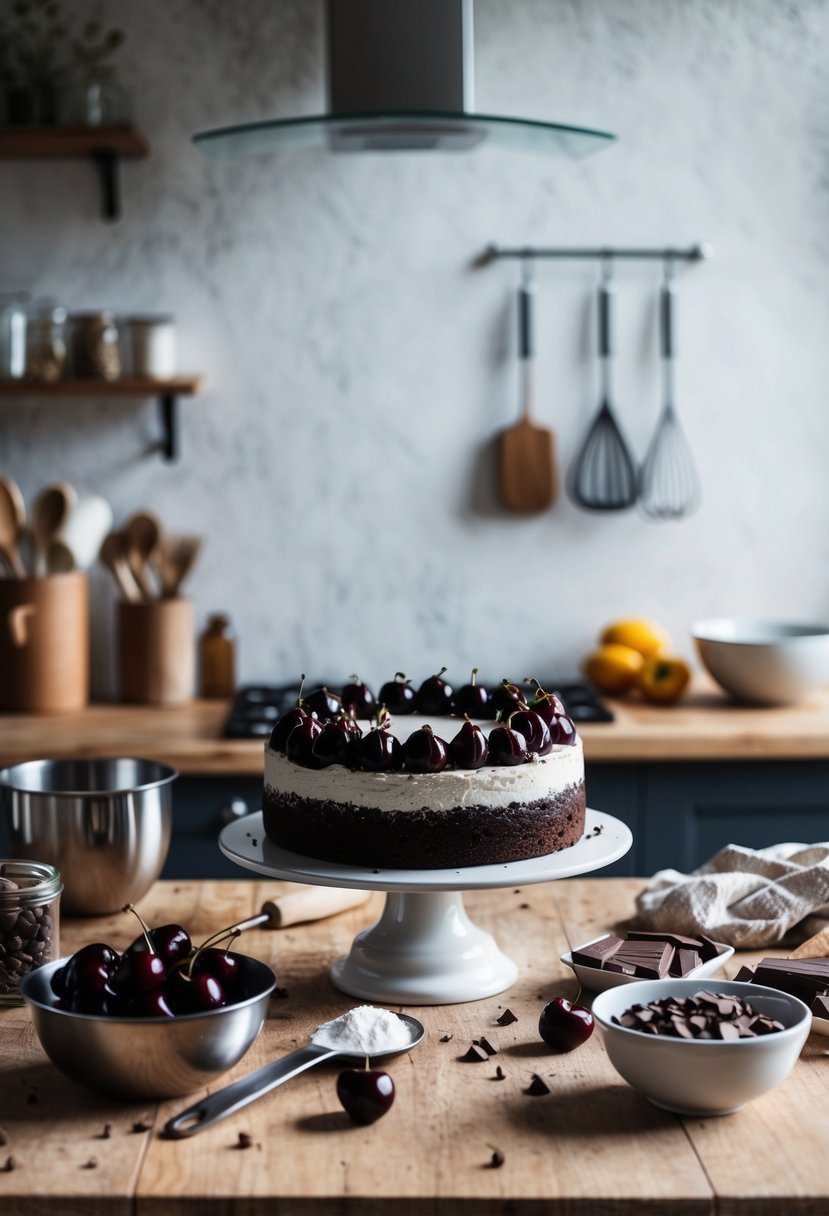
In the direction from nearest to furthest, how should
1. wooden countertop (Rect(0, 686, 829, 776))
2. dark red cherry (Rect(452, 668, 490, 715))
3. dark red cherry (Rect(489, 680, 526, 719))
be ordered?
dark red cherry (Rect(489, 680, 526, 719)), dark red cherry (Rect(452, 668, 490, 715)), wooden countertop (Rect(0, 686, 829, 776))

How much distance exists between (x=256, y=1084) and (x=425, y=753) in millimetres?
349

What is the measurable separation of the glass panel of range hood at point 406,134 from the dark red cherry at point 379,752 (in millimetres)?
948

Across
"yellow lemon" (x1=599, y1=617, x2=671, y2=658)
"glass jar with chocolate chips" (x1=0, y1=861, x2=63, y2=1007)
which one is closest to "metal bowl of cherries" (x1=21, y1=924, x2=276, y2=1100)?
"glass jar with chocolate chips" (x1=0, y1=861, x2=63, y2=1007)

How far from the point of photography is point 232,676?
291 centimetres

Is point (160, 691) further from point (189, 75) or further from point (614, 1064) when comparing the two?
point (614, 1064)

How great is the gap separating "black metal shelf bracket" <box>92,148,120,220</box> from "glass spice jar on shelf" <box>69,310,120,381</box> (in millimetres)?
239

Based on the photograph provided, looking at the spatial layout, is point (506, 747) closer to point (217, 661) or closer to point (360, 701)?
point (360, 701)

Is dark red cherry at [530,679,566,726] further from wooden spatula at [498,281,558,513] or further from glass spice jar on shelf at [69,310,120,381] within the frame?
glass spice jar on shelf at [69,310,120,381]

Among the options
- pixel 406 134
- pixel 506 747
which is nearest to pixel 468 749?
pixel 506 747

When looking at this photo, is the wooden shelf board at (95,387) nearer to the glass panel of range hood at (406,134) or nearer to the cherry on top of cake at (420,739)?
the glass panel of range hood at (406,134)

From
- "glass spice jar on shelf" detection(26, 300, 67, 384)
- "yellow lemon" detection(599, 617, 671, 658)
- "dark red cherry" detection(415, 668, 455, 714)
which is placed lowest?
"yellow lemon" detection(599, 617, 671, 658)

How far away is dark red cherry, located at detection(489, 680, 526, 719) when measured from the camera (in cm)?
141

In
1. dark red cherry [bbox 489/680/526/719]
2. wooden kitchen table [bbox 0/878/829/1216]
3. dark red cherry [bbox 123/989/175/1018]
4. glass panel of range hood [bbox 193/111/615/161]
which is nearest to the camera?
wooden kitchen table [bbox 0/878/829/1216]

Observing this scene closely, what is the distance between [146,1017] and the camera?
1.09 metres
